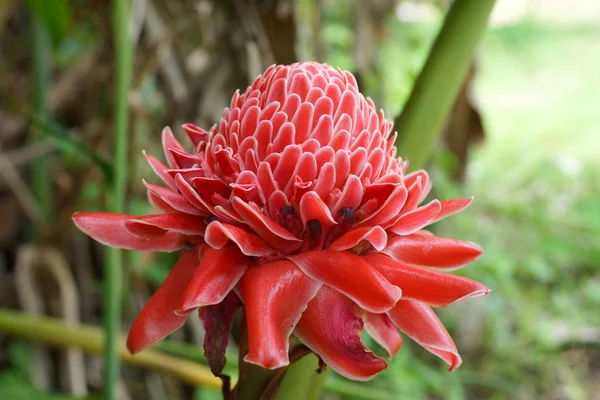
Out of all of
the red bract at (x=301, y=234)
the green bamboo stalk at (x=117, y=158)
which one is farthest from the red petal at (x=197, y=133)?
the green bamboo stalk at (x=117, y=158)

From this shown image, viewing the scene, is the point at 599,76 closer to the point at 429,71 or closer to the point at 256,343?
the point at 429,71

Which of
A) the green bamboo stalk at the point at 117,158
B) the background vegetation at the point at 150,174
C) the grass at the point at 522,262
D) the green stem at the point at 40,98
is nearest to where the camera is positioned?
the green bamboo stalk at the point at 117,158

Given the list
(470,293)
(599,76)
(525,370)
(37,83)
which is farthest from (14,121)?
(599,76)

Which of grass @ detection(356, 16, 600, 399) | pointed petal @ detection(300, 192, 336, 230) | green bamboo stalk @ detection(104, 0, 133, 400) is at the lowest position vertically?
grass @ detection(356, 16, 600, 399)

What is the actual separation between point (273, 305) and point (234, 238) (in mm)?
37

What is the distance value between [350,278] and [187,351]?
582 mm

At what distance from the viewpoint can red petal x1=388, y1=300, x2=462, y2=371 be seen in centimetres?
30

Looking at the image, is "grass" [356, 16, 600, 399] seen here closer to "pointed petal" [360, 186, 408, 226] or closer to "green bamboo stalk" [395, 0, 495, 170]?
"green bamboo stalk" [395, 0, 495, 170]

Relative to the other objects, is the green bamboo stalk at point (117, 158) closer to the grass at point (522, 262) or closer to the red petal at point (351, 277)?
the red petal at point (351, 277)

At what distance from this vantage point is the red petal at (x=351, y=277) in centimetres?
26

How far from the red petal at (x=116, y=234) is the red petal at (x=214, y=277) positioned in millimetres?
38

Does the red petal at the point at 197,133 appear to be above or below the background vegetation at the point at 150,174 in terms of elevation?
above

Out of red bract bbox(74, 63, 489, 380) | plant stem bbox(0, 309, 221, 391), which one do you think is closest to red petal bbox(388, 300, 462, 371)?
red bract bbox(74, 63, 489, 380)

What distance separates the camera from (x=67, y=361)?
1021 millimetres
